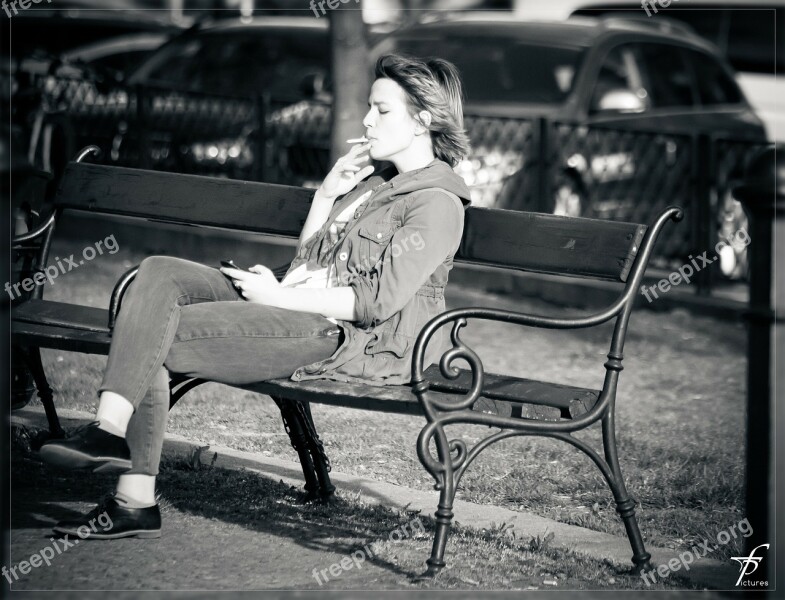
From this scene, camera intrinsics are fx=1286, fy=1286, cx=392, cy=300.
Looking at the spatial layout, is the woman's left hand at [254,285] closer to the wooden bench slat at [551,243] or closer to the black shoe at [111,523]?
the black shoe at [111,523]

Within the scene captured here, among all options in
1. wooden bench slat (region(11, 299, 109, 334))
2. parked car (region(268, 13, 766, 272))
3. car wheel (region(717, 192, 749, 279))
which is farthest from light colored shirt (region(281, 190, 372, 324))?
car wheel (region(717, 192, 749, 279))

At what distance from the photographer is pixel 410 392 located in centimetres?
364

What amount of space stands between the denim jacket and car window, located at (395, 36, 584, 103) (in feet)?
17.6

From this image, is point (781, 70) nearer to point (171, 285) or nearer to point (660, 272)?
point (660, 272)

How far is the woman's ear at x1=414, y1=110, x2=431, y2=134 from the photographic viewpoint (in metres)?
3.97

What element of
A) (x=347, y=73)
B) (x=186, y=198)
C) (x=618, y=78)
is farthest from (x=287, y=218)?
(x=618, y=78)

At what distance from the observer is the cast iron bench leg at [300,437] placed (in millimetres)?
4152

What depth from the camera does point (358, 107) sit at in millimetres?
7695

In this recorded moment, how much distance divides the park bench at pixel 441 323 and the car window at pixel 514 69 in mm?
4766

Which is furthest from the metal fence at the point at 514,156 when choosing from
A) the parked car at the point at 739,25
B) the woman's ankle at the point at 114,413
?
the parked car at the point at 739,25

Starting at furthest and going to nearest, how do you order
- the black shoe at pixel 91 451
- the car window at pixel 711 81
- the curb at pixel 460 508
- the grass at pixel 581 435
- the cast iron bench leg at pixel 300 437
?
1. the car window at pixel 711 81
2. the grass at pixel 581 435
3. the cast iron bench leg at pixel 300 437
4. the curb at pixel 460 508
5. the black shoe at pixel 91 451

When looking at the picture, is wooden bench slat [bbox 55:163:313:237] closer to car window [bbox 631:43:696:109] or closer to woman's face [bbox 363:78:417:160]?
woman's face [bbox 363:78:417:160]

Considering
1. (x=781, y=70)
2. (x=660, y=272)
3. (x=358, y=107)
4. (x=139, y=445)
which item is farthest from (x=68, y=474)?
(x=781, y=70)

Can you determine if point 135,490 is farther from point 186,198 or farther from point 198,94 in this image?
point 198,94
